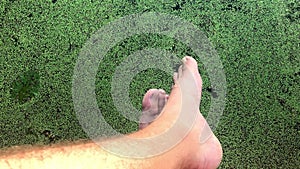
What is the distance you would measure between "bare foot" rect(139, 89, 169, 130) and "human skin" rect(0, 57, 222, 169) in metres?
0.07

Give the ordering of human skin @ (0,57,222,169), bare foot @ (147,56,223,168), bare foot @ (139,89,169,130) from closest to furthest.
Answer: human skin @ (0,57,222,169) < bare foot @ (147,56,223,168) < bare foot @ (139,89,169,130)

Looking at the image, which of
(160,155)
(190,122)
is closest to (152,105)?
(190,122)

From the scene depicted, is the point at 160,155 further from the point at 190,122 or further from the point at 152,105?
the point at 152,105

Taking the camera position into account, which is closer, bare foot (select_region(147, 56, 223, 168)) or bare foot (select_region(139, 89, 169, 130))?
bare foot (select_region(147, 56, 223, 168))

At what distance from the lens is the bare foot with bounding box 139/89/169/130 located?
1377 mm

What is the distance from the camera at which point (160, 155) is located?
41.9 inches

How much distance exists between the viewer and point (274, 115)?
1.47m

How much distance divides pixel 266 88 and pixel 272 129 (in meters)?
0.13

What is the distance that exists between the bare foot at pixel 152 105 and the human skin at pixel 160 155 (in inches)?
2.8

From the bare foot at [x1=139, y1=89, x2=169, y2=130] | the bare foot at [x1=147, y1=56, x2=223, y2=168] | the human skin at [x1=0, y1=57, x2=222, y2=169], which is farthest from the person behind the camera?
the bare foot at [x1=139, y1=89, x2=169, y2=130]

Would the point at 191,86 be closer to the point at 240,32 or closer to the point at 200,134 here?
the point at 200,134

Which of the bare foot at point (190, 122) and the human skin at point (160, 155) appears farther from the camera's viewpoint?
the bare foot at point (190, 122)

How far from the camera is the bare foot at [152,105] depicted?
138 cm

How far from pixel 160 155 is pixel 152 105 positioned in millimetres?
336
